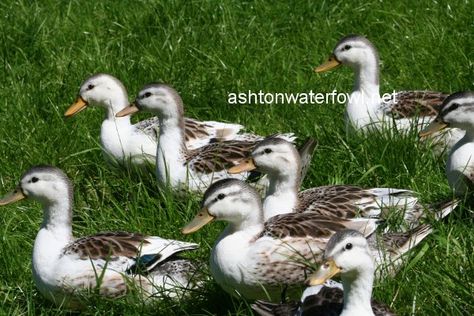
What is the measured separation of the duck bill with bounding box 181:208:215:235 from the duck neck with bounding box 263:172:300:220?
0.69 meters

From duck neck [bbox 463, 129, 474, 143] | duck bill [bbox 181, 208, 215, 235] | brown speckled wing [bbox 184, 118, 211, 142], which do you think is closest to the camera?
duck bill [bbox 181, 208, 215, 235]

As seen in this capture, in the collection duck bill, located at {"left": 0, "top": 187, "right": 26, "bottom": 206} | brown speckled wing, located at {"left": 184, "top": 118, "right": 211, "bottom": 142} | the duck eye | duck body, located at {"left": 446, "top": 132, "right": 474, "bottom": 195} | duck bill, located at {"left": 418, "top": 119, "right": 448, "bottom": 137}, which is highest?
brown speckled wing, located at {"left": 184, "top": 118, "right": 211, "bottom": 142}

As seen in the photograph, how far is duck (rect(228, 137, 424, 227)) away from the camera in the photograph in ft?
21.0

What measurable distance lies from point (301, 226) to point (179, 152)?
5.85 feet

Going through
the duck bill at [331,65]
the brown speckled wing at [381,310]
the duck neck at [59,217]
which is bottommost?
the brown speckled wing at [381,310]

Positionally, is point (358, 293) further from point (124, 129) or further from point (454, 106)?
point (124, 129)

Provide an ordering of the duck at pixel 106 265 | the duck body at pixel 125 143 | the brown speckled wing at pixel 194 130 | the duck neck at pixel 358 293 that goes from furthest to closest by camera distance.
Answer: the brown speckled wing at pixel 194 130
the duck body at pixel 125 143
the duck at pixel 106 265
the duck neck at pixel 358 293

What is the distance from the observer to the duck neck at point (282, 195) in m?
6.68

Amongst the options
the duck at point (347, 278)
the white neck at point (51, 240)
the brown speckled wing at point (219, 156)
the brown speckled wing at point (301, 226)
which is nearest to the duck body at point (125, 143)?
the brown speckled wing at point (219, 156)

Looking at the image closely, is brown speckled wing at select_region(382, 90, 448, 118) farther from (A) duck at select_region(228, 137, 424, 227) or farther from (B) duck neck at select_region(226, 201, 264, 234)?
(B) duck neck at select_region(226, 201, 264, 234)

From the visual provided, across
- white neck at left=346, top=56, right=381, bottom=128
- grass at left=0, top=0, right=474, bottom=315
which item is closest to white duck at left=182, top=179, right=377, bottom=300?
grass at left=0, top=0, right=474, bottom=315

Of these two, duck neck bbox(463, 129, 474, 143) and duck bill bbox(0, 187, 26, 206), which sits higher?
duck neck bbox(463, 129, 474, 143)

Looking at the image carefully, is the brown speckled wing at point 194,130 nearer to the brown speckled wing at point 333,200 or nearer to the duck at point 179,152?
the duck at point 179,152

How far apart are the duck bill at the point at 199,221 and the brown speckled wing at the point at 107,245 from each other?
21cm
